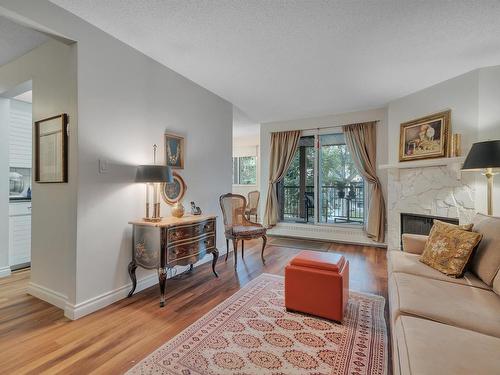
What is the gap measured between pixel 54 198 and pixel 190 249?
4.52 feet

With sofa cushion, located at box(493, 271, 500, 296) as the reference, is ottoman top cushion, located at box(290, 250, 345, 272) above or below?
below

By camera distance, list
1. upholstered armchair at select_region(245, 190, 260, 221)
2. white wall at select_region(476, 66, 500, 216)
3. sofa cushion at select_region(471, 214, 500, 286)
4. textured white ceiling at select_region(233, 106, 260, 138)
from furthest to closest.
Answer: upholstered armchair at select_region(245, 190, 260, 221) < textured white ceiling at select_region(233, 106, 260, 138) < white wall at select_region(476, 66, 500, 216) < sofa cushion at select_region(471, 214, 500, 286)

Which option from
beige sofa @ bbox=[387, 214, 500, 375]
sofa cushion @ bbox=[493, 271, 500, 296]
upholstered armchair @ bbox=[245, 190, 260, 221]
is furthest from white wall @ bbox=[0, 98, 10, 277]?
sofa cushion @ bbox=[493, 271, 500, 296]

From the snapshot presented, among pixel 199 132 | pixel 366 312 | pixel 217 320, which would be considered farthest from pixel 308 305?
pixel 199 132

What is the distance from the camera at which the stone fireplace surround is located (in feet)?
10.6

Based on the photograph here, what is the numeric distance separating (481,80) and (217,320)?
159 inches

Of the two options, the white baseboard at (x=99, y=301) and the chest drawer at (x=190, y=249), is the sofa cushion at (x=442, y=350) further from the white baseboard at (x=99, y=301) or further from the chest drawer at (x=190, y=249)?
the white baseboard at (x=99, y=301)

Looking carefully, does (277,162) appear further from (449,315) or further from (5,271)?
(5,271)

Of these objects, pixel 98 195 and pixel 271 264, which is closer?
pixel 98 195

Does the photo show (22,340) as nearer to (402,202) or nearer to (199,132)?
(199,132)

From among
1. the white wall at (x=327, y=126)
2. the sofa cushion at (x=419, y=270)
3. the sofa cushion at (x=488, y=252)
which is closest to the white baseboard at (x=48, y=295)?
the sofa cushion at (x=419, y=270)

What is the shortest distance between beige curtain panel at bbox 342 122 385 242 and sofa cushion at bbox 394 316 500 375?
11.7 feet

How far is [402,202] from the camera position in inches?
157

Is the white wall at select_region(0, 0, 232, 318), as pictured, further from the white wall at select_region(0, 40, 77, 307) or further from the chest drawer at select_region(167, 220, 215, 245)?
the chest drawer at select_region(167, 220, 215, 245)
